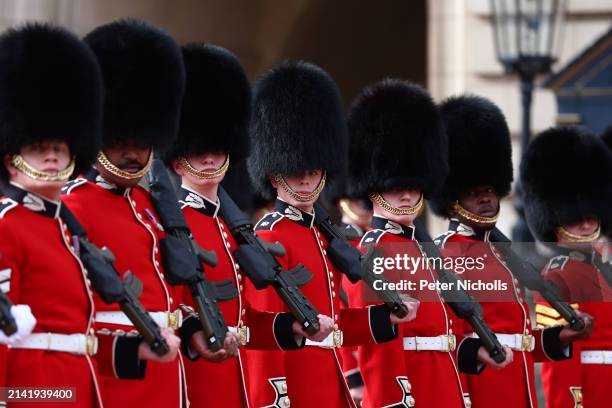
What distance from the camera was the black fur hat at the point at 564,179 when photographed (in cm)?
709

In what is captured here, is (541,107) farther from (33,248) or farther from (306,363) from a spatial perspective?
(33,248)

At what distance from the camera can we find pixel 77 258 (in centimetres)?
419

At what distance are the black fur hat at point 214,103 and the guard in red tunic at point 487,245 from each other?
1.25m

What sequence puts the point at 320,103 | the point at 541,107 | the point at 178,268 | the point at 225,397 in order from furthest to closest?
the point at 541,107
the point at 320,103
the point at 225,397
the point at 178,268

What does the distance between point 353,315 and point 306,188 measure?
1.66ft

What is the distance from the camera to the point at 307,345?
5301mm

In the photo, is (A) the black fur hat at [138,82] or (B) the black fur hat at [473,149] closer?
(A) the black fur hat at [138,82]

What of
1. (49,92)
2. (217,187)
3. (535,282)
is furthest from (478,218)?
(49,92)

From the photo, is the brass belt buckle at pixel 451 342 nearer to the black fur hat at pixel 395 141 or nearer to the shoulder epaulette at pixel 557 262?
the black fur hat at pixel 395 141

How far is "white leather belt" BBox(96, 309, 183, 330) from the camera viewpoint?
14.5 ft

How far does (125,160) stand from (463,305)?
177cm

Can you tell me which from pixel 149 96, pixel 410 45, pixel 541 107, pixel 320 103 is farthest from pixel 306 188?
pixel 410 45

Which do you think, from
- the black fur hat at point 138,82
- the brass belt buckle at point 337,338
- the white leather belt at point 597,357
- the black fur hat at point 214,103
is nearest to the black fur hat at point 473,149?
the white leather belt at point 597,357

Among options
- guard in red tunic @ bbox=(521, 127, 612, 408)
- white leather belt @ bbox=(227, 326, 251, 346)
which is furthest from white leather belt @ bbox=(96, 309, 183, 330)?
guard in red tunic @ bbox=(521, 127, 612, 408)
